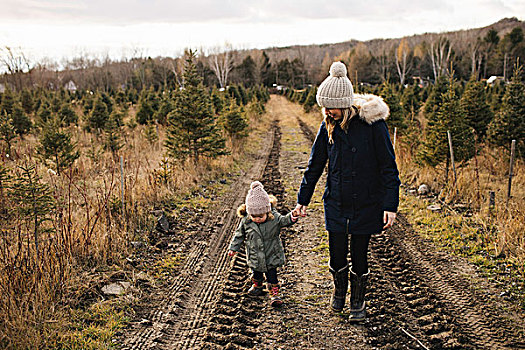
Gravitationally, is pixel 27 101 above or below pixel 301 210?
above

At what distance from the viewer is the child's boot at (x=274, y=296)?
4.05 metres

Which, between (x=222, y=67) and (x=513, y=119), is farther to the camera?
(x=222, y=67)

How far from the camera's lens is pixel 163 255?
5523mm

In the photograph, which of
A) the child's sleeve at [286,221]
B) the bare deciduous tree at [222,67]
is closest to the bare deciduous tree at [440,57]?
the bare deciduous tree at [222,67]

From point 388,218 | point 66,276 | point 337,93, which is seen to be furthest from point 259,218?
point 66,276

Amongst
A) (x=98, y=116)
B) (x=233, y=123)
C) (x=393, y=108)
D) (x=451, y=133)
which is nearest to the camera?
(x=451, y=133)

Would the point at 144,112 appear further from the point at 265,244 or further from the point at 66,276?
the point at 265,244

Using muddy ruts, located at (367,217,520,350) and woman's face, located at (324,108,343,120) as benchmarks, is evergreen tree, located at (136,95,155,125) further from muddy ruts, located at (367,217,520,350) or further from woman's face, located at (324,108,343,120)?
woman's face, located at (324,108,343,120)

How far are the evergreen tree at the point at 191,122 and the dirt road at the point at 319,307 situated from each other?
4693 mm

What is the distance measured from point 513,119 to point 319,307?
8.76m

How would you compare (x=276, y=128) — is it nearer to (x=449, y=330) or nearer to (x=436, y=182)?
(x=436, y=182)

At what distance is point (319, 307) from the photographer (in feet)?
13.2

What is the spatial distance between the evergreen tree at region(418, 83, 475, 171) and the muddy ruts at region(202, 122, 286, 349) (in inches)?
213

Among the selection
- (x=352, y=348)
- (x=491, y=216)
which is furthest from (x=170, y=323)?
(x=491, y=216)
